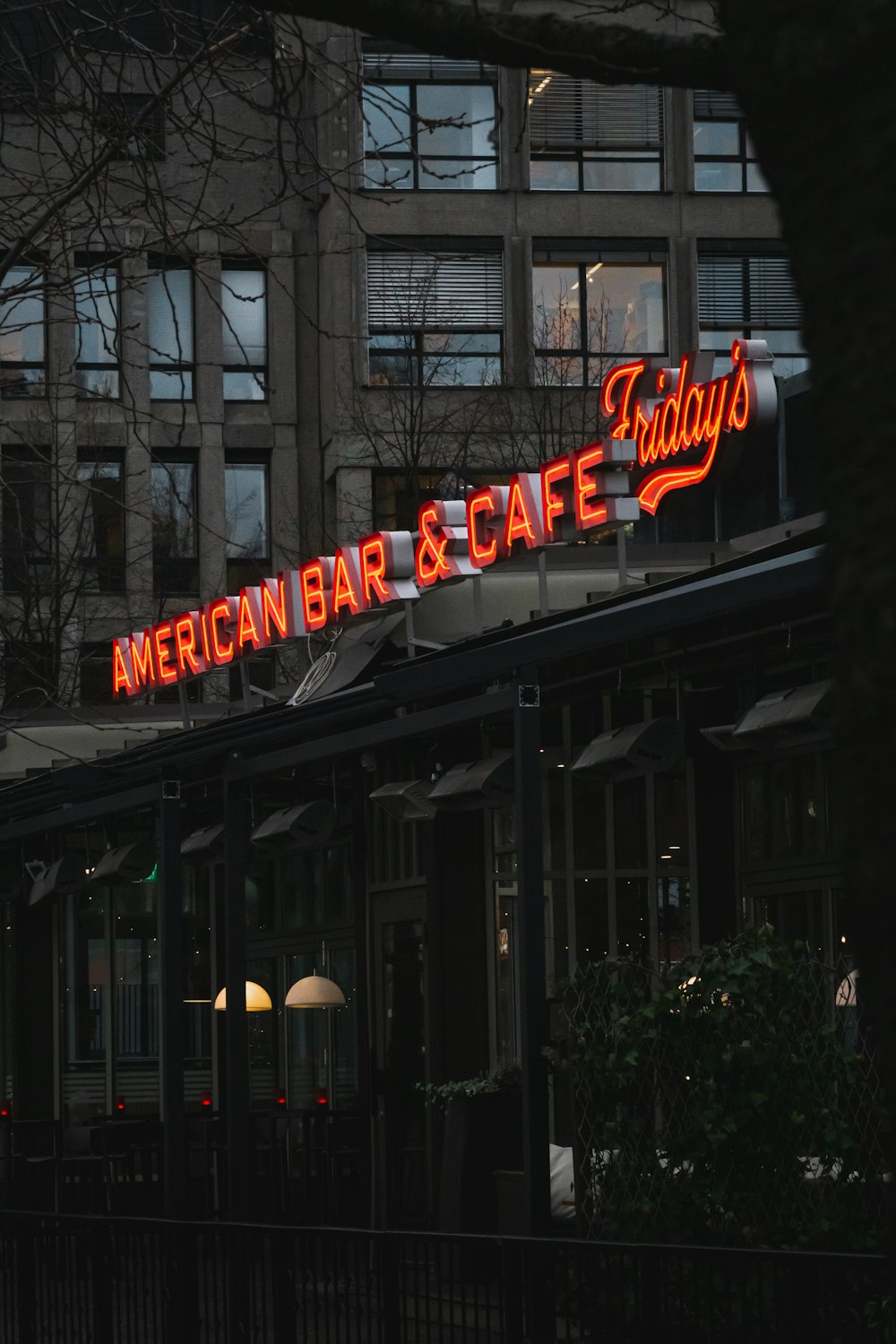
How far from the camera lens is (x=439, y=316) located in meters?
37.4

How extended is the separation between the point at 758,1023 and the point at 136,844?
956 centimetres

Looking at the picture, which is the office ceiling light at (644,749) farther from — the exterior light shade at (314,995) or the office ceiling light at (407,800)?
the exterior light shade at (314,995)

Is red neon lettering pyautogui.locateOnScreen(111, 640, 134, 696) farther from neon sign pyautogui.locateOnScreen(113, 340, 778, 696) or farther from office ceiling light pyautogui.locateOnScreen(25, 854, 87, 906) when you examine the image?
office ceiling light pyautogui.locateOnScreen(25, 854, 87, 906)

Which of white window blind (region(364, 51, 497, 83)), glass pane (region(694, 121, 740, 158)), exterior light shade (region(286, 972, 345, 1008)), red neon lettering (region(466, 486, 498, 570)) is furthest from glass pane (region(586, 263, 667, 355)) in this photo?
exterior light shade (region(286, 972, 345, 1008))

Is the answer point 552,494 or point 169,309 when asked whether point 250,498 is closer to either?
point 169,309

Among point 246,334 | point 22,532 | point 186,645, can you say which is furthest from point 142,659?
point 246,334

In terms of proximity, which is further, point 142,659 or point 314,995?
point 142,659

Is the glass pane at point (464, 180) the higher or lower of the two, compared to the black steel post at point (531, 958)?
higher

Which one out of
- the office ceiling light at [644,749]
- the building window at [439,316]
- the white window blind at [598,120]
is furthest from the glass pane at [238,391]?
the office ceiling light at [644,749]

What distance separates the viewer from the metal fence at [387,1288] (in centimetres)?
620

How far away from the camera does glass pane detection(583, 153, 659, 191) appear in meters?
38.6

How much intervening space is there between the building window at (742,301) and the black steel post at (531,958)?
2854cm

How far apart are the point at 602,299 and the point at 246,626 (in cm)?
1747

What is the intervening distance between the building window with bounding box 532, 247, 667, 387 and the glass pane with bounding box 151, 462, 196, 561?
702cm
